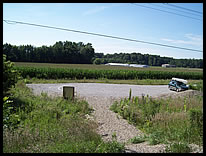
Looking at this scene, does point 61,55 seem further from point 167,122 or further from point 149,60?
point 167,122

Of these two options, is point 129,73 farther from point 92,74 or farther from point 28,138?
point 28,138

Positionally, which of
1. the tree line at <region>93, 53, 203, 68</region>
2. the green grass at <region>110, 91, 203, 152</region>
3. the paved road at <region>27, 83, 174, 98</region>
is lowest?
the green grass at <region>110, 91, 203, 152</region>

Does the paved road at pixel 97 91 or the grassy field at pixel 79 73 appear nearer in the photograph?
the paved road at pixel 97 91

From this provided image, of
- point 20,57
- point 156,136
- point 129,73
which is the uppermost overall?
point 20,57

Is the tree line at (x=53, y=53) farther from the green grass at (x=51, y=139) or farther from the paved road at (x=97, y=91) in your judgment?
the green grass at (x=51, y=139)

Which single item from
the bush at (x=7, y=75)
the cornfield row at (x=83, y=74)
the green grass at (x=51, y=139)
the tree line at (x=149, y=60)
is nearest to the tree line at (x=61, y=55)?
the tree line at (x=149, y=60)

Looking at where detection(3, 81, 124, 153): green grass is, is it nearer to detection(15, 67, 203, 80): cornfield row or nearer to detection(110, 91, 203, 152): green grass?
detection(110, 91, 203, 152): green grass

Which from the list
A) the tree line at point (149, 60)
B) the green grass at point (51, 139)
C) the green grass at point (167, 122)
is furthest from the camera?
the tree line at point (149, 60)

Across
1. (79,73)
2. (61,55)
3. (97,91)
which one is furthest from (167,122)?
(61,55)

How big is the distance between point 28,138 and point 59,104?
484 centimetres

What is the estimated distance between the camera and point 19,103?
9.13 metres

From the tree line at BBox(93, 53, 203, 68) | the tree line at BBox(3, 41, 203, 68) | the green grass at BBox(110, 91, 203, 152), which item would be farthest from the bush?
the tree line at BBox(3, 41, 203, 68)


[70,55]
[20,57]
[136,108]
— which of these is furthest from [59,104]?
[70,55]

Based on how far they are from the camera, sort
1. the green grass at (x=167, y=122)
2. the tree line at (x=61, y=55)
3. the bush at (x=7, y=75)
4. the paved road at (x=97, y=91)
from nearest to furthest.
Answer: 1. the green grass at (x=167, y=122)
2. the bush at (x=7, y=75)
3. the paved road at (x=97, y=91)
4. the tree line at (x=61, y=55)
